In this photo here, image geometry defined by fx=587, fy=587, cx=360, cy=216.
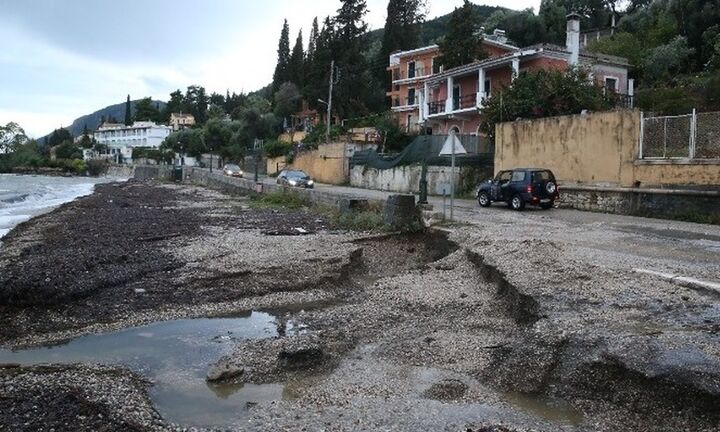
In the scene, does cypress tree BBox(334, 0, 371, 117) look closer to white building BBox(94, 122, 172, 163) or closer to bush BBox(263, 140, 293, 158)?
bush BBox(263, 140, 293, 158)

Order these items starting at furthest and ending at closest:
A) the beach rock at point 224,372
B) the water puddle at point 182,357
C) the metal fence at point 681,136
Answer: the metal fence at point 681,136 → the beach rock at point 224,372 → the water puddle at point 182,357

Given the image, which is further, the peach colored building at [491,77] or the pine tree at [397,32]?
the pine tree at [397,32]

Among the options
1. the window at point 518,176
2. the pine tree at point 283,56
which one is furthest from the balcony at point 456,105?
the pine tree at point 283,56

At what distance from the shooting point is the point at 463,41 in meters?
48.9

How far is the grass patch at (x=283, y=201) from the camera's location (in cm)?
2817

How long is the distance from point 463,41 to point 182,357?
151ft

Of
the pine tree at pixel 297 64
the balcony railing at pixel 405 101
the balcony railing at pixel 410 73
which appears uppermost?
the pine tree at pixel 297 64

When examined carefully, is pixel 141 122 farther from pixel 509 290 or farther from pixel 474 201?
pixel 509 290

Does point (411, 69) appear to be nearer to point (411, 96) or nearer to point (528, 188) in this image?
point (411, 96)

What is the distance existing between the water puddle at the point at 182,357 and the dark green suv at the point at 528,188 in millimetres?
14946

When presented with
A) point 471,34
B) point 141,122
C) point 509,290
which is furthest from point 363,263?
point 141,122

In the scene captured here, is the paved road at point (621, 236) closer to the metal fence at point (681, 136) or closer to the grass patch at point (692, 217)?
the grass patch at point (692, 217)

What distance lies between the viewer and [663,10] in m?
54.8

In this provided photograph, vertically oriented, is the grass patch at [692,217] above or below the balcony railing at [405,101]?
below
